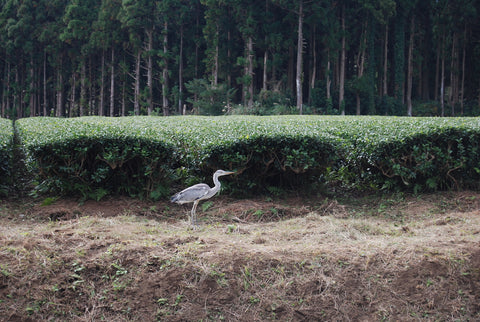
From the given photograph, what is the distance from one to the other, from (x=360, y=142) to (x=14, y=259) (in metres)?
5.59

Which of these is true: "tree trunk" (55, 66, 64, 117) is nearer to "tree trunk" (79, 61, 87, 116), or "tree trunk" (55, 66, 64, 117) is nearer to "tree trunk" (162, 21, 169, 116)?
"tree trunk" (79, 61, 87, 116)

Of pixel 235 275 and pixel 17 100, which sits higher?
pixel 17 100

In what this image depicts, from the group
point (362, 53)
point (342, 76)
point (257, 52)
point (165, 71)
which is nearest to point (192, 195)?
point (342, 76)

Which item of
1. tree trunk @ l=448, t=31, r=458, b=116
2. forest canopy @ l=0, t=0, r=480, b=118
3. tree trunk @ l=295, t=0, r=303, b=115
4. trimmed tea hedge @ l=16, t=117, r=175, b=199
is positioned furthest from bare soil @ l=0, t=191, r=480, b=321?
tree trunk @ l=448, t=31, r=458, b=116

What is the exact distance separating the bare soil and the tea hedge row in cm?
146

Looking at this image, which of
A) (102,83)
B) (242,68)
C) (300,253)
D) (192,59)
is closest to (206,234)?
(300,253)

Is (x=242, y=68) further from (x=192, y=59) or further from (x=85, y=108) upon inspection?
(x=85, y=108)

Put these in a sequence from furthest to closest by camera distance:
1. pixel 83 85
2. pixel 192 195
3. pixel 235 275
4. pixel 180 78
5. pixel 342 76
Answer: pixel 83 85
pixel 180 78
pixel 342 76
pixel 192 195
pixel 235 275

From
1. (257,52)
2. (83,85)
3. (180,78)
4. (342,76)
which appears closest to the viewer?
(342,76)

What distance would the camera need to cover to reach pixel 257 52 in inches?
1308

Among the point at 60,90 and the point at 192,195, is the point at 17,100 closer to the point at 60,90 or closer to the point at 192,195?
the point at 60,90

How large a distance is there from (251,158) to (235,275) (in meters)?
2.86

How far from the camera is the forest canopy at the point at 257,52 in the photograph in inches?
1163

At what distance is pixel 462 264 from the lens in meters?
4.59
